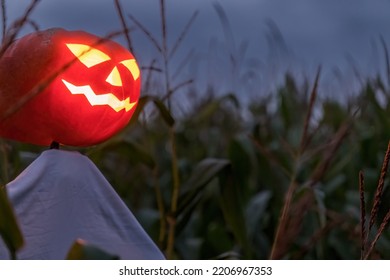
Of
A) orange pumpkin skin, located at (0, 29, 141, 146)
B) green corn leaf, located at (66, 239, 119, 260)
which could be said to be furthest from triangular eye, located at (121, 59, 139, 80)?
green corn leaf, located at (66, 239, 119, 260)

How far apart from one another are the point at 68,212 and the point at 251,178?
183cm

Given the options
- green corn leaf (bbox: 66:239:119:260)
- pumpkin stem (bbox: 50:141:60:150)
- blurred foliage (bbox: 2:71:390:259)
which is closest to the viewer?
green corn leaf (bbox: 66:239:119:260)

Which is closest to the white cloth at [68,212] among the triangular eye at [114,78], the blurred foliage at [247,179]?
the triangular eye at [114,78]

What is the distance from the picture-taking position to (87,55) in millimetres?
957

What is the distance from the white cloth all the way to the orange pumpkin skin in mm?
45

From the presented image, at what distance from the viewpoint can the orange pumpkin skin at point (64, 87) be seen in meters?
0.94

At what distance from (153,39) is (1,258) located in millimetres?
349

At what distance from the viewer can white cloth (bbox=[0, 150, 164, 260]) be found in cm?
Result: 91

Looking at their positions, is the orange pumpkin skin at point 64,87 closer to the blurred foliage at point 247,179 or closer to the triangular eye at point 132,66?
the triangular eye at point 132,66

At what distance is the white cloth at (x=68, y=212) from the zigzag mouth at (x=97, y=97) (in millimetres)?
83

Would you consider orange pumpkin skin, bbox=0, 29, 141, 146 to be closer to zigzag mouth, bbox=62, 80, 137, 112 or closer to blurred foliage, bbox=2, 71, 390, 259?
zigzag mouth, bbox=62, 80, 137, 112

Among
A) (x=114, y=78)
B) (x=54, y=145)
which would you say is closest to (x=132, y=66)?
(x=114, y=78)
